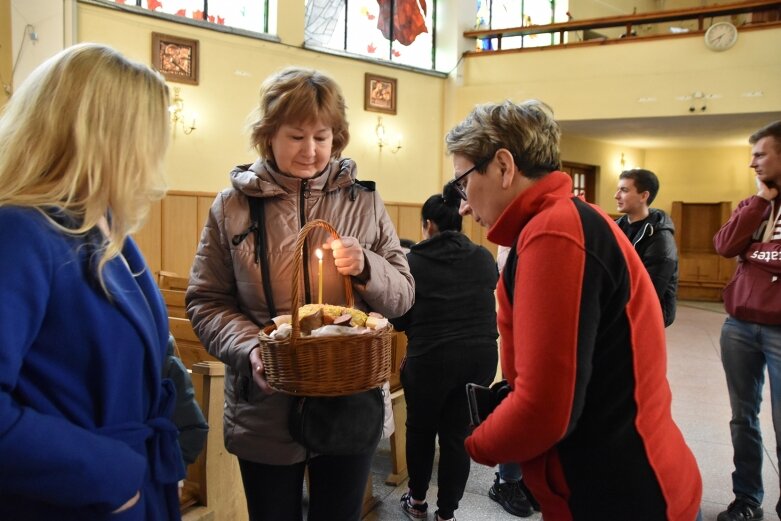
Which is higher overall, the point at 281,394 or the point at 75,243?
the point at 75,243

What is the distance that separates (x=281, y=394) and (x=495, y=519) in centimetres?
190

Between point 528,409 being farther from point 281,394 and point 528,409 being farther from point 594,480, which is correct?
point 281,394

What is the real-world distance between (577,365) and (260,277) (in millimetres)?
835

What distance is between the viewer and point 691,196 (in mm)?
13398

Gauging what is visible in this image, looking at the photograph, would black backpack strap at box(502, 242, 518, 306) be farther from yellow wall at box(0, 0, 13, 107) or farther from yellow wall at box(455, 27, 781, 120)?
yellow wall at box(455, 27, 781, 120)

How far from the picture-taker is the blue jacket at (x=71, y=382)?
2.92ft

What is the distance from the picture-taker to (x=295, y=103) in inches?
63.3

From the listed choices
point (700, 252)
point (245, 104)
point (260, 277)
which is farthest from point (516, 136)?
point (700, 252)

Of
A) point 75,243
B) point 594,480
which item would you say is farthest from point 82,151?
point 594,480

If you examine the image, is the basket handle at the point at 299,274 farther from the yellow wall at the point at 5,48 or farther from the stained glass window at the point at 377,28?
the stained glass window at the point at 377,28

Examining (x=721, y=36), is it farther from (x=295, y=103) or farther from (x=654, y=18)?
(x=295, y=103)

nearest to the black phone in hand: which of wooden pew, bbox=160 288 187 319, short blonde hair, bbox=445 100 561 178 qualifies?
short blonde hair, bbox=445 100 561 178

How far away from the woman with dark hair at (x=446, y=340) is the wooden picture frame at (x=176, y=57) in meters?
6.28

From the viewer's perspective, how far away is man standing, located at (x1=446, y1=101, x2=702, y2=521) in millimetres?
1178
